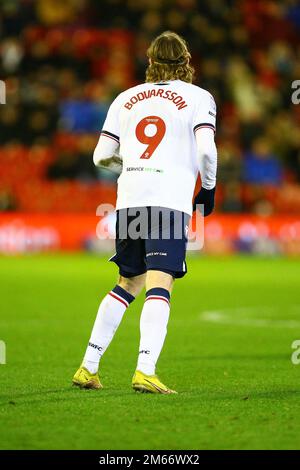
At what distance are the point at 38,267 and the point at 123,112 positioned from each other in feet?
36.8

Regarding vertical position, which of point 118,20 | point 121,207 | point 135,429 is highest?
point 118,20

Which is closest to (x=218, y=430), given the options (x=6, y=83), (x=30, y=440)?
(x=30, y=440)

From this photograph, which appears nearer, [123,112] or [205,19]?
[123,112]

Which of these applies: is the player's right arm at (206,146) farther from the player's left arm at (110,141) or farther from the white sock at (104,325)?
the white sock at (104,325)

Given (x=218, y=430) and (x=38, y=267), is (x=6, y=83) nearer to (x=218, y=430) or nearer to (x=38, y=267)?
(x=38, y=267)

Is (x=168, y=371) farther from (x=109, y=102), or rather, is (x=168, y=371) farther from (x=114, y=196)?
(x=109, y=102)

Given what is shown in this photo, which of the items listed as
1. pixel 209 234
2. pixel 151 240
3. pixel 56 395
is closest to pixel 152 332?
pixel 151 240

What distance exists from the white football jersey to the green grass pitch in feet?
3.68

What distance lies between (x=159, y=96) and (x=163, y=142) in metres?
0.27

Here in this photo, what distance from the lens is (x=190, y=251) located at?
20.3 meters

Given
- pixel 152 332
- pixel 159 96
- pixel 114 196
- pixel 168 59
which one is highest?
pixel 114 196

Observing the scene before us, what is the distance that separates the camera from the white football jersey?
20.2 feet

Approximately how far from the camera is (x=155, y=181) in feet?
20.2
